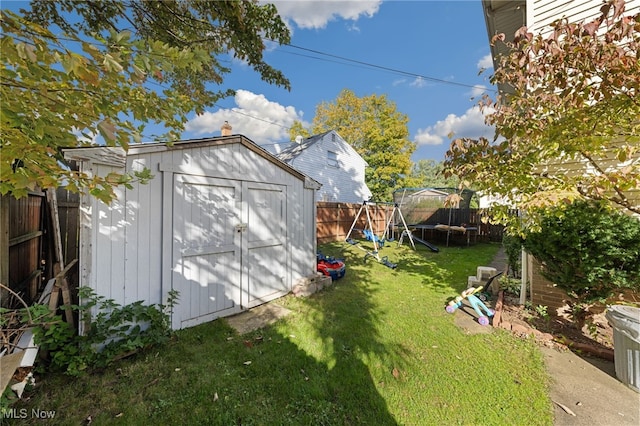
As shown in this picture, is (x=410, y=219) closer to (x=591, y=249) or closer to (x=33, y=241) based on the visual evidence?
(x=591, y=249)

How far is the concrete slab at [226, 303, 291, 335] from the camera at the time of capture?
3.85 m

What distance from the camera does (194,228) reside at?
12.4 ft

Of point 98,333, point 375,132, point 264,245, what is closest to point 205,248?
point 264,245

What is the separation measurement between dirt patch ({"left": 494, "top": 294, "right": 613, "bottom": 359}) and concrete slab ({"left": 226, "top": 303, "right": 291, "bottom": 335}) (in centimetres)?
335

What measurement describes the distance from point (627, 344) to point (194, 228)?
5091mm

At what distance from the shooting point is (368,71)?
10.7 metres

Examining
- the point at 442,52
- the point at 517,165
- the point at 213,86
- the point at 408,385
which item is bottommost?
the point at 408,385

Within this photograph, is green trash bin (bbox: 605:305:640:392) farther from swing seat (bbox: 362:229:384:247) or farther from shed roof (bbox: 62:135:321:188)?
swing seat (bbox: 362:229:384:247)

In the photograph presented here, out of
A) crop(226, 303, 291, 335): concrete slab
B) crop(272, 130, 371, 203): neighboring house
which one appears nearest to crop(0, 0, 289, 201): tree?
crop(226, 303, 291, 335): concrete slab

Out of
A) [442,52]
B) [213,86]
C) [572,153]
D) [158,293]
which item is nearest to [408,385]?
[572,153]

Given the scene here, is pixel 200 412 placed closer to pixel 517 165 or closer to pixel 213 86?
pixel 517 165

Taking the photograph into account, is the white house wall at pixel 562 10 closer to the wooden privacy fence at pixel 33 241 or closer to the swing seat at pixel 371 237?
the swing seat at pixel 371 237

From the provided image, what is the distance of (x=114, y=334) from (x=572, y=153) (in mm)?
5422

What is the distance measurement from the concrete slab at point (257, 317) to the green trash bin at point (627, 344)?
3.96 m
